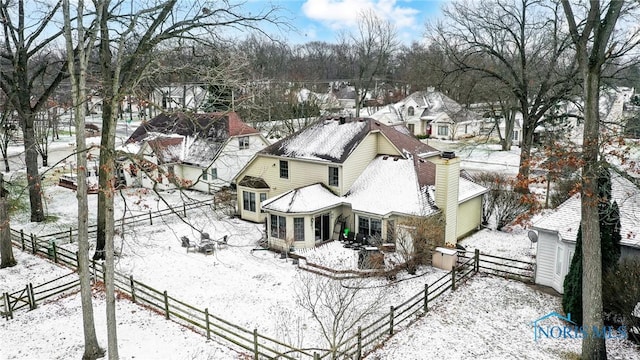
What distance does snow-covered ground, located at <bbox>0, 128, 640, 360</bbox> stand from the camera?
503 inches

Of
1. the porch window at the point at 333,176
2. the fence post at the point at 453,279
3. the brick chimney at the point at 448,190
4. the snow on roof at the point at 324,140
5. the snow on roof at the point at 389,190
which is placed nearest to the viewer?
the fence post at the point at 453,279

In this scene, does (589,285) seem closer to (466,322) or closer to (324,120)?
(466,322)

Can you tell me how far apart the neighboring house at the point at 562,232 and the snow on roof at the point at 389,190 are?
477cm

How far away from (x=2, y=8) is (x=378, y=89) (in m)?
72.0

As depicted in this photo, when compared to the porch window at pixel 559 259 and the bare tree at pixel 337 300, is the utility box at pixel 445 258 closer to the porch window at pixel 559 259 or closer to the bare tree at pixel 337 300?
the bare tree at pixel 337 300

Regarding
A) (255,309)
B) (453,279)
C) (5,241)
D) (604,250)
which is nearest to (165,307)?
(255,309)

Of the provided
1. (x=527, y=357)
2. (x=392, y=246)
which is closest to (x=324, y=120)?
(x=392, y=246)

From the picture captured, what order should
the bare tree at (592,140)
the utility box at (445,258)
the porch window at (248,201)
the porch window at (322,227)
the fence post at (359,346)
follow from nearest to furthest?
the bare tree at (592,140)
the fence post at (359,346)
the utility box at (445,258)
the porch window at (322,227)
the porch window at (248,201)

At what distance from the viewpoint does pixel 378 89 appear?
84312 mm

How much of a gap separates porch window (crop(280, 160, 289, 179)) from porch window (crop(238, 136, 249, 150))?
9.91 m

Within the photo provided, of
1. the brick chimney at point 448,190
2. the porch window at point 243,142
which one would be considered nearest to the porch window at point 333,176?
the brick chimney at point 448,190

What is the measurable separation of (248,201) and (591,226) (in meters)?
17.8

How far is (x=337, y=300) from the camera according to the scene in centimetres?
1394

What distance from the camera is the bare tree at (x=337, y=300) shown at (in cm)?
1320
